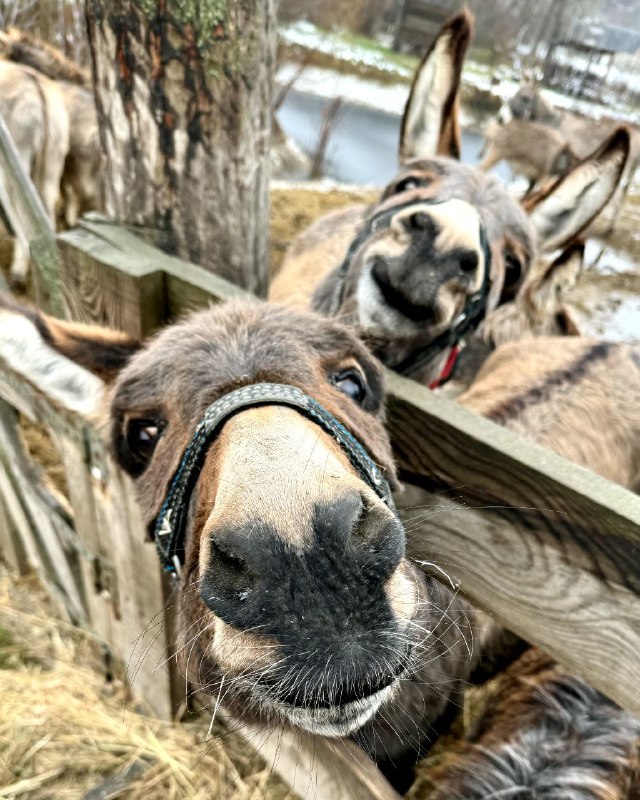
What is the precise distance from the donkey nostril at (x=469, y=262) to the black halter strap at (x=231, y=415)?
1.13m

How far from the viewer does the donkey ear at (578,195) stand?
2635 mm

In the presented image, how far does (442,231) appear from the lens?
2123 mm

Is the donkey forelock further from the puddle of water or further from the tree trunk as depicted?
the puddle of water

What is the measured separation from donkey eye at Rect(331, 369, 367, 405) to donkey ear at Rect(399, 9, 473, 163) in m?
1.91

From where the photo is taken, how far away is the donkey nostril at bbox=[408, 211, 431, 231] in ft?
7.06

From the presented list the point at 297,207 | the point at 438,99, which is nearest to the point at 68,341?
the point at 438,99

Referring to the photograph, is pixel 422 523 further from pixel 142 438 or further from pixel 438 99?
pixel 438 99

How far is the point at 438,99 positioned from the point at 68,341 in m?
2.35

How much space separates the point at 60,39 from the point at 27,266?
6.48 meters

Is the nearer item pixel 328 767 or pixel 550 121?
pixel 328 767

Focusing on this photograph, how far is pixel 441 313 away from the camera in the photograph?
2.25 metres

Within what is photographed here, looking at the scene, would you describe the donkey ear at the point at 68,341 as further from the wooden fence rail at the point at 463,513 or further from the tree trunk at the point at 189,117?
the tree trunk at the point at 189,117

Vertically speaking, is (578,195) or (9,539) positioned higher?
(578,195)

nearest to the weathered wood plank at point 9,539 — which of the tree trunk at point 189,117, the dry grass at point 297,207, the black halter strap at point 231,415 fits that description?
the tree trunk at point 189,117
